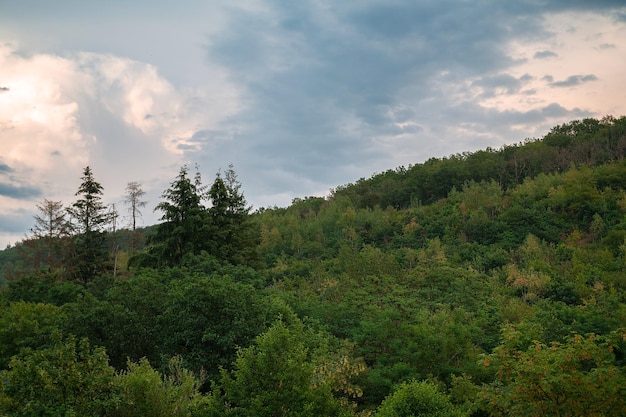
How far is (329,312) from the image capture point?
117 ft

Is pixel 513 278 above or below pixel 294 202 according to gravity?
below

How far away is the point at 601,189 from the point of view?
74.7m

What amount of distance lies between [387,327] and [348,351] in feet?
8.19

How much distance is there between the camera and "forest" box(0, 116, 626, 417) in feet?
53.4

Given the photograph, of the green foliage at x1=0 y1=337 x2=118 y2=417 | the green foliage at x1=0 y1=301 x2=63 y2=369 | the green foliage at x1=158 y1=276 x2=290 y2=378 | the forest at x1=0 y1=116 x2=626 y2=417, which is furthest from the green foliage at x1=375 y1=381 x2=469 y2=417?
the green foliage at x1=0 y1=301 x2=63 y2=369

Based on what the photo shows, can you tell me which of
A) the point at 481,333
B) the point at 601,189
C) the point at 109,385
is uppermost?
the point at 601,189

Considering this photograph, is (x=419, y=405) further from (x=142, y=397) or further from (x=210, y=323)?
(x=210, y=323)

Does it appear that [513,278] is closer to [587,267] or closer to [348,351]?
[587,267]

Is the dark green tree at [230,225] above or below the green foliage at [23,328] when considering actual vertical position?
above

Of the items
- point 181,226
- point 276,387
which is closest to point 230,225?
point 181,226

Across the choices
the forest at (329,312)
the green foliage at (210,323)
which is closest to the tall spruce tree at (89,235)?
the forest at (329,312)

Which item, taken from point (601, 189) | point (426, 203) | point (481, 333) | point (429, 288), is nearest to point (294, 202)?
point (426, 203)

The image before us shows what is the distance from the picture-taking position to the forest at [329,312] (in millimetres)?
16281

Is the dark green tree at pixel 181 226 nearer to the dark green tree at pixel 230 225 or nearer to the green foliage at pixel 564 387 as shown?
the dark green tree at pixel 230 225
